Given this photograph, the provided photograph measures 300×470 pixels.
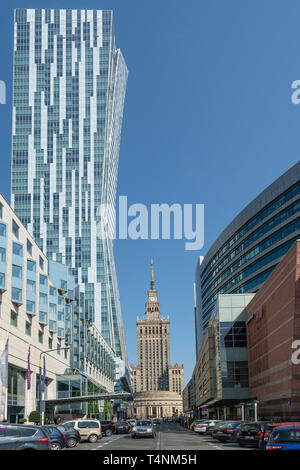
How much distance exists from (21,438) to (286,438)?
364 inches

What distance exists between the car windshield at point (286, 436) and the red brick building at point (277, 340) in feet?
99.2

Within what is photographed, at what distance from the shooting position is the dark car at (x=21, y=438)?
64.4 ft

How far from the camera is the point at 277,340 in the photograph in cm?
5503

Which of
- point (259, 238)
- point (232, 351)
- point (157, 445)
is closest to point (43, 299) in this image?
point (232, 351)

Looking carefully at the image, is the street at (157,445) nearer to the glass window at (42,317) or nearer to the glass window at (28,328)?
the glass window at (28,328)

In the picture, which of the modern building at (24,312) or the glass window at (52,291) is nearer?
the modern building at (24,312)

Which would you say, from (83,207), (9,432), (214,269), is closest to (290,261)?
(9,432)

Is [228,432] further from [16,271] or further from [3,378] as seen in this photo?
[16,271]

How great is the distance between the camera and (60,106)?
184m

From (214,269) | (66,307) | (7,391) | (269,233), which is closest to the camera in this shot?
(7,391)

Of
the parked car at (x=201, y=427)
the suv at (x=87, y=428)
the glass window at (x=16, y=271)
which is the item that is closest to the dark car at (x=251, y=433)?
the suv at (x=87, y=428)

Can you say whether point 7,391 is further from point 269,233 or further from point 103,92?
point 103,92

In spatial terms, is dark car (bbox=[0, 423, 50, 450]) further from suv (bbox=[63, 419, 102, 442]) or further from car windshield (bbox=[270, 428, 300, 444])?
suv (bbox=[63, 419, 102, 442])

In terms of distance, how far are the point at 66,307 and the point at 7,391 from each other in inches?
1150
